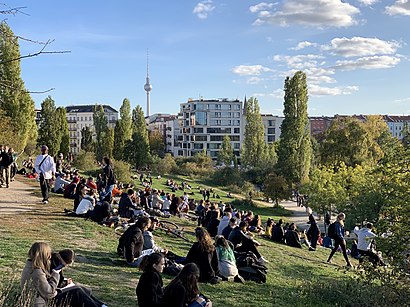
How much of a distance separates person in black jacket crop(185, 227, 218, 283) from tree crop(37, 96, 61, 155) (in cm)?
4884

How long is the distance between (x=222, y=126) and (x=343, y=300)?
101 metres

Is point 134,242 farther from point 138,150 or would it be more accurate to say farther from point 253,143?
point 253,143

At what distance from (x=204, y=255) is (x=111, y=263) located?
2.29 meters

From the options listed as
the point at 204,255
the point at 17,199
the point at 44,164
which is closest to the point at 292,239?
the point at 44,164

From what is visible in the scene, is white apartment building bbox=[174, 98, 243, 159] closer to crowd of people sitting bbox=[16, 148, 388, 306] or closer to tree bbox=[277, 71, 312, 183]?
tree bbox=[277, 71, 312, 183]

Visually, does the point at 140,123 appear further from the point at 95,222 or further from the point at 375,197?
the point at 95,222

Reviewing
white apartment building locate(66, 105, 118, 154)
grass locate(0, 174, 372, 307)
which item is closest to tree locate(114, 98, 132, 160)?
grass locate(0, 174, 372, 307)

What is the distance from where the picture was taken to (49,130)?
2191 inches

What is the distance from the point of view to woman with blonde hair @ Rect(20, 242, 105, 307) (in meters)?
5.98

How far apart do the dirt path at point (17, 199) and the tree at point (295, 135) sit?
3459 centimetres

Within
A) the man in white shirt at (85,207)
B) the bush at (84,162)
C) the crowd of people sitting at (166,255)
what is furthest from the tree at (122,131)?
the man in white shirt at (85,207)

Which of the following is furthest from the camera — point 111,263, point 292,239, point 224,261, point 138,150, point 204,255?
point 138,150

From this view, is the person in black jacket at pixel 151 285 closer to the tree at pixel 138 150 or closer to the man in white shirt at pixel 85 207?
the man in white shirt at pixel 85 207

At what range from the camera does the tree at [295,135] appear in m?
50.5
